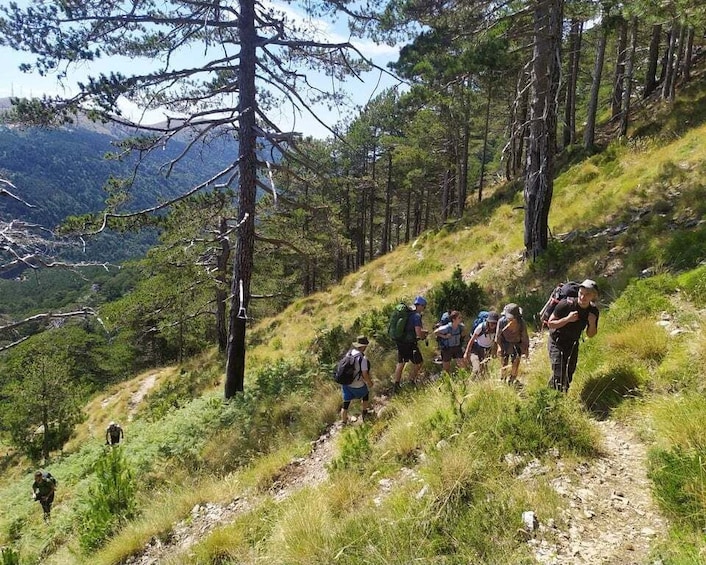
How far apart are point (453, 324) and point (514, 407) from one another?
2.88 m

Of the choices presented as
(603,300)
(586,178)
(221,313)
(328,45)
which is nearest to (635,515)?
(603,300)

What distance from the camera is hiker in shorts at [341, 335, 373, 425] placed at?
23.0 ft

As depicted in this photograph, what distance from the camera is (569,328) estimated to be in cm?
514

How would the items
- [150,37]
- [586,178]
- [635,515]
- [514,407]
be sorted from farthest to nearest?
[586,178] → [150,37] → [514,407] → [635,515]

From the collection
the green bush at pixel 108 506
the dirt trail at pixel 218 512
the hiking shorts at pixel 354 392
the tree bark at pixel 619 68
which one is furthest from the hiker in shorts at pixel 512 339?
the tree bark at pixel 619 68

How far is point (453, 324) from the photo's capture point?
7574 mm

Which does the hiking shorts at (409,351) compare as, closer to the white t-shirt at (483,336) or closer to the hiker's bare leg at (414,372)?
the hiker's bare leg at (414,372)

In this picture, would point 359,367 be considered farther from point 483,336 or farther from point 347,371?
point 483,336

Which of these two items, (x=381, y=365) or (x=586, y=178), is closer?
(x=381, y=365)

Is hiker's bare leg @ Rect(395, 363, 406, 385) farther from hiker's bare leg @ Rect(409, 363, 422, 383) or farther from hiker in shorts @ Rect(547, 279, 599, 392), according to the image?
hiker in shorts @ Rect(547, 279, 599, 392)

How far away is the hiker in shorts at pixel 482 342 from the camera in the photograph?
6843 mm

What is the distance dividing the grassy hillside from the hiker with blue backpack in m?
0.42

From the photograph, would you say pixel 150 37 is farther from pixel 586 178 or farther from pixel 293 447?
pixel 586 178

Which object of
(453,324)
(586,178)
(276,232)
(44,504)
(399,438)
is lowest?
(44,504)
